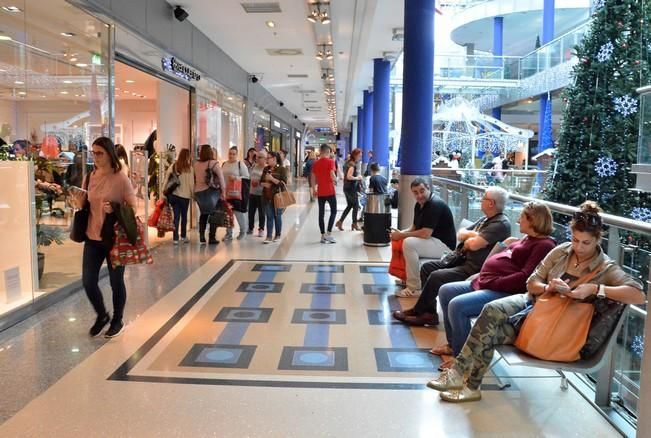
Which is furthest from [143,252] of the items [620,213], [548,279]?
[620,213]

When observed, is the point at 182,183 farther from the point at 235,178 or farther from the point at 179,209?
the point at 235,178

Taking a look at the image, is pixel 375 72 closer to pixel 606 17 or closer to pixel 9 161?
pixel 606 17

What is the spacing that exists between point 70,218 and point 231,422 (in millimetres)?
3499

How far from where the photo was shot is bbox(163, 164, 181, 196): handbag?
26.9ft

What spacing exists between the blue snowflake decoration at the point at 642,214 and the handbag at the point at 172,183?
18.7ft

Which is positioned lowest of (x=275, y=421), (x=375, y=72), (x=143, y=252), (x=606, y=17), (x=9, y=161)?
(x=275, y=421)

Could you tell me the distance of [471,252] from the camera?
14.1 ft

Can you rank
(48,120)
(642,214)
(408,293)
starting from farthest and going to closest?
(408,293) → (48,120) → (642,214)

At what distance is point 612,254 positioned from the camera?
9.89ft

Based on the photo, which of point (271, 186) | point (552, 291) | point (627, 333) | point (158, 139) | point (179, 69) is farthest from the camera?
point (158, 139)

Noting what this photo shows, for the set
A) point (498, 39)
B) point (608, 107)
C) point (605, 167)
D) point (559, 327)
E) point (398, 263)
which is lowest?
point (398, 263)

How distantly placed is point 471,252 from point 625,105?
2.16 m

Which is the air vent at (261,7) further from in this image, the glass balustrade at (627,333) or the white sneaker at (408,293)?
the glass balustrade at (627,333)

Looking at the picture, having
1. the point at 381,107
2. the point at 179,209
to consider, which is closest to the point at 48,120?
the point at 179,209
